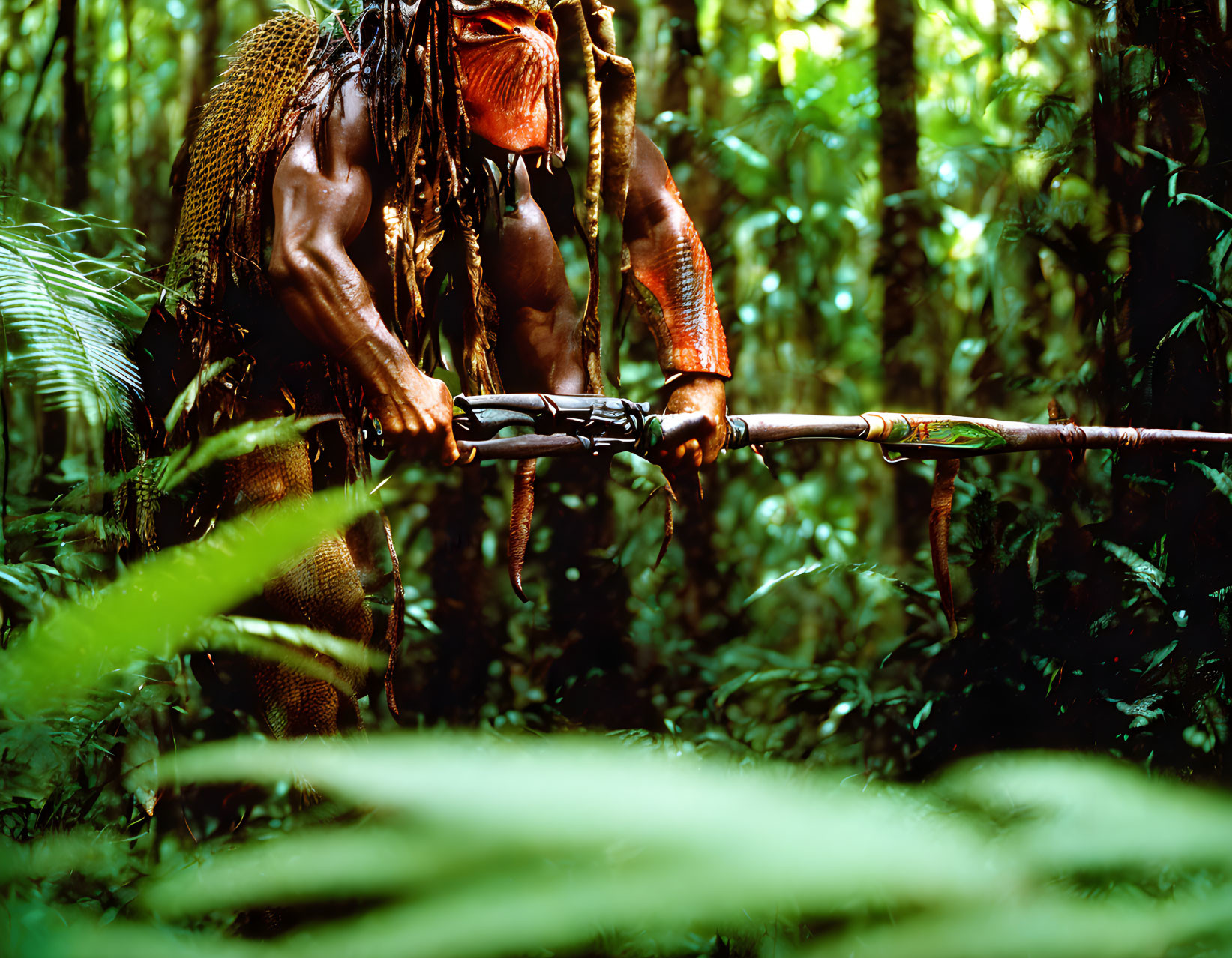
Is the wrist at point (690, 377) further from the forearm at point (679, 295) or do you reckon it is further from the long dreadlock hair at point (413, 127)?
the long dreadlock hair at point (413, 127)

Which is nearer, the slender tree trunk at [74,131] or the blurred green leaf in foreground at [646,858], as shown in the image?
the blurred green leaf in foreground at [646,858]

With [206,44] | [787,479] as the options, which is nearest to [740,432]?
[787,479]

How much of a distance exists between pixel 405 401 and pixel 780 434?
295mm

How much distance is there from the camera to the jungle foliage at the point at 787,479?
0.66 meters

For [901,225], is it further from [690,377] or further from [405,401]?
[405,401]

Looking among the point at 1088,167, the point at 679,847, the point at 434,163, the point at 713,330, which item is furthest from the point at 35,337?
the point at 1088,167

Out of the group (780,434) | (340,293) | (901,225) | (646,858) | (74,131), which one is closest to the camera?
(646,858)

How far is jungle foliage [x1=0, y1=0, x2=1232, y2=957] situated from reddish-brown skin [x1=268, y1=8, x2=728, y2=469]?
0.08m

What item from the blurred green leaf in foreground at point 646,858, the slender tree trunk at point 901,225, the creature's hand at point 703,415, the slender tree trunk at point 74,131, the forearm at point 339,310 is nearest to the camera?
the blurred green leaf in foreground at point 646,858

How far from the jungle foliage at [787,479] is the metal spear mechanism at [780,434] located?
92 mm

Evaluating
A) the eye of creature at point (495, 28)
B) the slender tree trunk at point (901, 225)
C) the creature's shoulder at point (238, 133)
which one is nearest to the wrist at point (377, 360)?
the creature's shoulder at point (238, 133)

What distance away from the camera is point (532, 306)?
2.55ft

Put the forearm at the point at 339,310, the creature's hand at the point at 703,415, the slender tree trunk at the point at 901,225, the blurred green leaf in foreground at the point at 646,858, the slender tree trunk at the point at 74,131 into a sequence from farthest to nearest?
the slender tree trunk at the point at 901,225 → the slender tree trunk at the point at 74,131 → the creature's hand at the point at 703,415 → the forearm at the point at 339,310 → the blurred green leaf in foreground at the point at 646,858

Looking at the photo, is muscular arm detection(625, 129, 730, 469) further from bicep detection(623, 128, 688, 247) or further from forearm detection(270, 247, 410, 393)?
forearm detection(270, 247, 410, 393)
